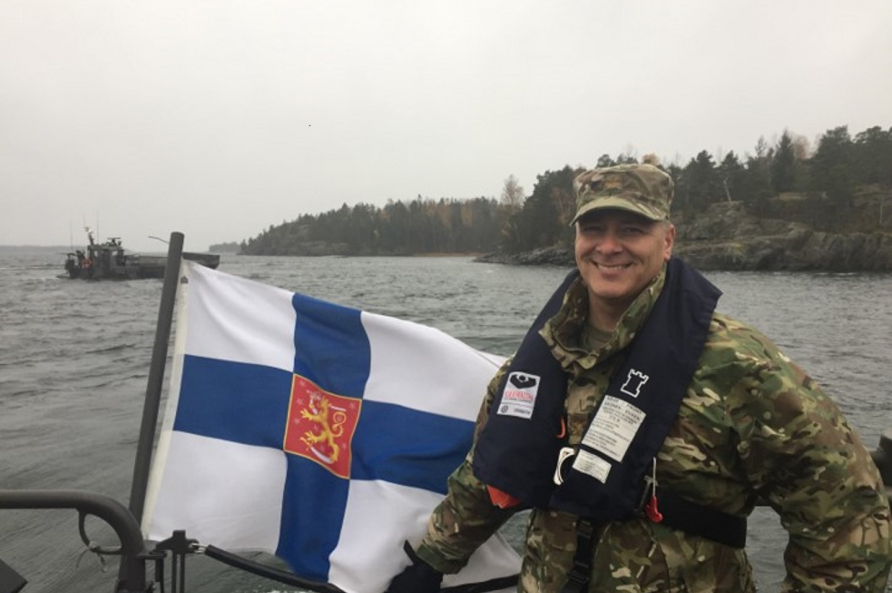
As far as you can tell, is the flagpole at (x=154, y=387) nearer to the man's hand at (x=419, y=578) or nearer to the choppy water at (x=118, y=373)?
the man's hand at (x=419, y=578)

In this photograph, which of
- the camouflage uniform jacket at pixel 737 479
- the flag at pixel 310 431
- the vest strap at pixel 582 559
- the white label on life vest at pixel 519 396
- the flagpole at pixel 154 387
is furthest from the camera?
the flag at pixel 310 431

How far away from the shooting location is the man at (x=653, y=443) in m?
1.81

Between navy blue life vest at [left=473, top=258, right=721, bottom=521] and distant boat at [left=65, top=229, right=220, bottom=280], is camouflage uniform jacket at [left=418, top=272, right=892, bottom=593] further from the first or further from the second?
distant boat at [left=65, top=229, right=220, bottom=280]

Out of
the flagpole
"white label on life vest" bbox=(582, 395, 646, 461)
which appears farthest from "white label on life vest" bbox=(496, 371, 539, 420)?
the flagpole

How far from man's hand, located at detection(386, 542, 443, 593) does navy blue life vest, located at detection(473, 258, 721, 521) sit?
→ 0.64 m

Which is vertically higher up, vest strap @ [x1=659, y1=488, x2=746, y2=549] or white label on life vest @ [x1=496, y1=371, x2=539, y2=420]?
white label on life vest @ [x1=496, y1=371, x2=539, y2=420]

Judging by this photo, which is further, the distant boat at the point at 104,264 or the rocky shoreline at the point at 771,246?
the rocky shoreline at the point at 771,246

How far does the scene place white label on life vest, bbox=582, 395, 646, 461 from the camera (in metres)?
2.03

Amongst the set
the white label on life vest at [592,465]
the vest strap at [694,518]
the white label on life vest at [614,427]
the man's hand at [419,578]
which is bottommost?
the man's hand at [419,578]

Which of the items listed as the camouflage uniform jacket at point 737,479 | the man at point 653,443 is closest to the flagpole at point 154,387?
the man at point 653,443

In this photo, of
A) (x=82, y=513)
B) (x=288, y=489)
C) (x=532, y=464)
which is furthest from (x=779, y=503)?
(x=82, y=513)

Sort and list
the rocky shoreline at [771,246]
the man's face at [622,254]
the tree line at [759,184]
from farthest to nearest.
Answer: the tree line at [759,184], the rocky shoreline at [771,246], the man's face at [622,254]

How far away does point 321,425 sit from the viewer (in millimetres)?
3002

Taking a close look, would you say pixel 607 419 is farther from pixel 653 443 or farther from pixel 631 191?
pixel 631 191
